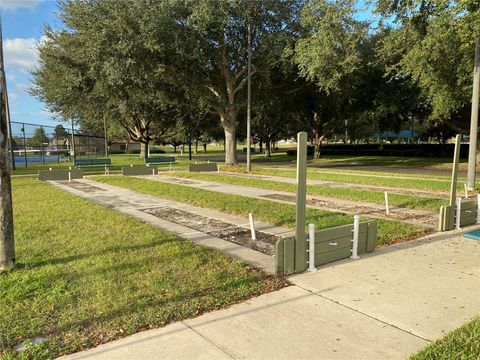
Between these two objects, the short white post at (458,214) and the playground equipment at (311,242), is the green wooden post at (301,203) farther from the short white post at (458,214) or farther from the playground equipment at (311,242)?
the short white post at (458,214)

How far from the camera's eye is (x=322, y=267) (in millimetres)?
5484

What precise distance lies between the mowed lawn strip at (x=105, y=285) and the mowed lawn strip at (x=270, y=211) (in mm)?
2631

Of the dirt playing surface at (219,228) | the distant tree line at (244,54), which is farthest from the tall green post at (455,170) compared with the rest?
the distant tree line at (244,54)

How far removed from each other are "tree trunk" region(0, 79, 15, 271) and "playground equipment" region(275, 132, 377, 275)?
3.61 m

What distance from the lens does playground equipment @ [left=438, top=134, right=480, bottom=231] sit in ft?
25.1

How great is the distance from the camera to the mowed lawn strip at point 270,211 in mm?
7465

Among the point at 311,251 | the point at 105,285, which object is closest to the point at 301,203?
the point at 311,251

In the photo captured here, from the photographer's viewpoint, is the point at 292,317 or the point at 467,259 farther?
the point at 467,259

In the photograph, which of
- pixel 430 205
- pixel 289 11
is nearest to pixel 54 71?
pixel 289 11

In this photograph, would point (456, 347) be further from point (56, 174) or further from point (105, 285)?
point (56, 174)

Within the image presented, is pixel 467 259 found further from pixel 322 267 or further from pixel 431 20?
pixel 431 20

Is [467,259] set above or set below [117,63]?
below

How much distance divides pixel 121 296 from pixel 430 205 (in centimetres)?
876

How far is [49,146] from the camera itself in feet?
114
